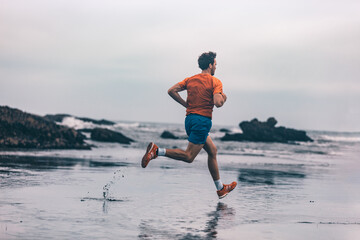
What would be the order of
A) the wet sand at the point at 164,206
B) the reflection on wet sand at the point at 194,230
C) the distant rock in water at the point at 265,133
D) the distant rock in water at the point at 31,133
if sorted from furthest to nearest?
1. the distant rock in water at the point at 265,133
2. the distant rock in water at the point at 31,133
3. the wet sand at the point at 164,206
4. the reflection on wet sand at the point at 194,230

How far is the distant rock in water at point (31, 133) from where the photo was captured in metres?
18.5

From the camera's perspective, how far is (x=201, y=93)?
7.84 m

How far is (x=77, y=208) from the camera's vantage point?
6.76 m

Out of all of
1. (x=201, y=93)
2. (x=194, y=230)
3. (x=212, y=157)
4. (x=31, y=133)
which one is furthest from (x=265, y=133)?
(x=194, y=230)

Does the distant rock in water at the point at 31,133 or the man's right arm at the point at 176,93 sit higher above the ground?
the man's right arm at the point at 176,93

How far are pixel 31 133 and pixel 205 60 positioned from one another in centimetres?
1242

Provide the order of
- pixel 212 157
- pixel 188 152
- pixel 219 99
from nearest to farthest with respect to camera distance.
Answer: pixel 219 99
pixel 188 152
pixel 212 157

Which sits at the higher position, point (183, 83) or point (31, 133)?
point (183, 83)

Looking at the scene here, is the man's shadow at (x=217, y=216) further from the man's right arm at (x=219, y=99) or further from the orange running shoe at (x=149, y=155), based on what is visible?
the man's right arm at (x=219, y=99)

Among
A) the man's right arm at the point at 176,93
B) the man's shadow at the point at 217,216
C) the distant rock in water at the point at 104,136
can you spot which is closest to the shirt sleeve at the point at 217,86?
the man's right arm at the point at 176,93

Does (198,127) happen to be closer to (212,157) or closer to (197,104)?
(197,104)

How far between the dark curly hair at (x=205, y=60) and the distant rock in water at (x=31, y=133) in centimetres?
1149

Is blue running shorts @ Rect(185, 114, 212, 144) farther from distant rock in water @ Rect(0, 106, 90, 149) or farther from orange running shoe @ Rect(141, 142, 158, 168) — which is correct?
distant rock in water @ Rect(0, 106, 90, 149)

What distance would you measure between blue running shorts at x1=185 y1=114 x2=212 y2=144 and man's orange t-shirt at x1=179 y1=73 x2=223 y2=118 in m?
0.07
